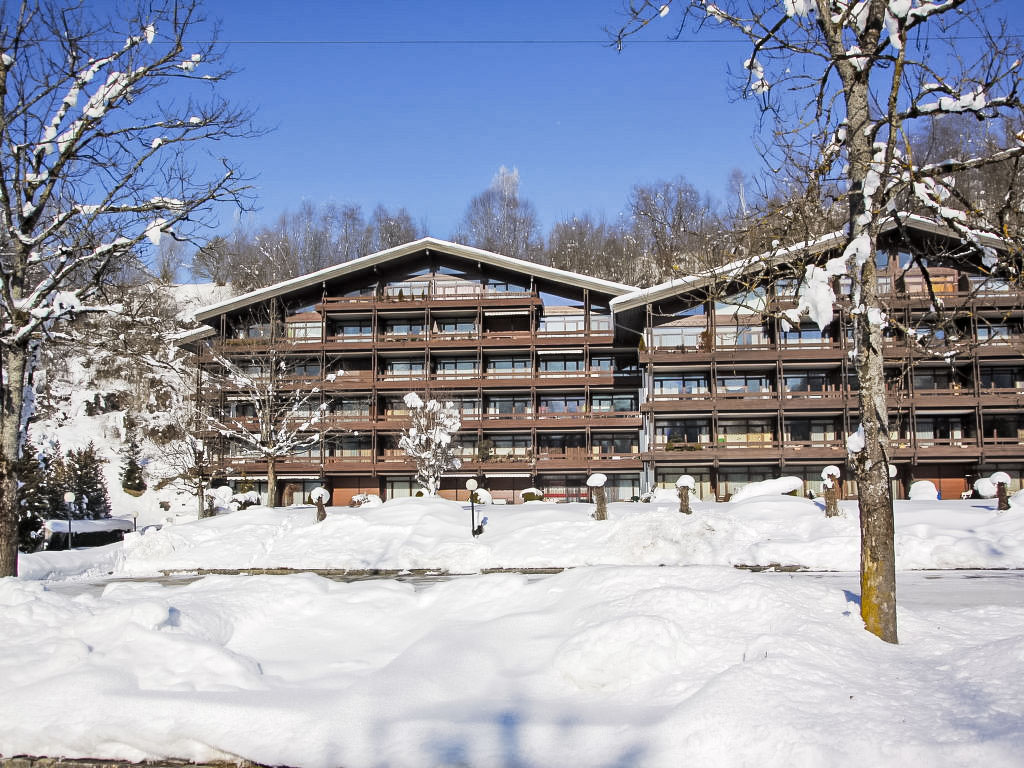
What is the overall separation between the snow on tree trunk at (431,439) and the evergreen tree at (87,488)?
17188 millimetres

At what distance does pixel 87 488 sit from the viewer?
137 ft

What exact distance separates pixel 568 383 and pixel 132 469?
2917cm

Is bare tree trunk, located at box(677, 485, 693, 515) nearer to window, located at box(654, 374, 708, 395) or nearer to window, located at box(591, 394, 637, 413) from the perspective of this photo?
window, located at box(654, 374, 708, 395)

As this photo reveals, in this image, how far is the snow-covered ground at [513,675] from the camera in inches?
230

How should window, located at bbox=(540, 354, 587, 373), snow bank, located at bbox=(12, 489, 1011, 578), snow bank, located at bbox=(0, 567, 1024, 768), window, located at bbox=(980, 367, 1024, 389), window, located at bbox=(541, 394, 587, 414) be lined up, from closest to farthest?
snow bank, located at bbox=(0, 567, 1024, 768)
snow bank, located at bbox=(12, 489, 1011, 578)
window, located at bbox=(980, 367, 1024, 389)
window, located at bbox=(541, 394, 587, 414)
window, located at bbox=(540, 354, 587, 373)

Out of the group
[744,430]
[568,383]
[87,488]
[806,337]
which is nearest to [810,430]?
[744,430]

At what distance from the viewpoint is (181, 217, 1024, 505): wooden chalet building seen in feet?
140

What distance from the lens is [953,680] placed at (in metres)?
6.59

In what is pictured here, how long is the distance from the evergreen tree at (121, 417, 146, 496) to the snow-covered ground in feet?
140

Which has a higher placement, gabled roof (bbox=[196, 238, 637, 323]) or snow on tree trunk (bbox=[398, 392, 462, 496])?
gabled roof (bbox=[196, 238, 637, 323])

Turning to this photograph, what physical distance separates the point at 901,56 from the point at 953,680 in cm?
557

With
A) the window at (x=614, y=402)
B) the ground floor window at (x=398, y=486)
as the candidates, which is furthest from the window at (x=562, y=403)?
the ground floor window at (x=398, y=486)

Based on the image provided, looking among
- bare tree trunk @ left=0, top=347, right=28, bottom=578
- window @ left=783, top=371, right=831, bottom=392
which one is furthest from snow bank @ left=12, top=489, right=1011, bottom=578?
window @ left=783, top=371, right=831, bottom=392

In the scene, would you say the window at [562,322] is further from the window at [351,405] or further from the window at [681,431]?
the window at [351,405]
